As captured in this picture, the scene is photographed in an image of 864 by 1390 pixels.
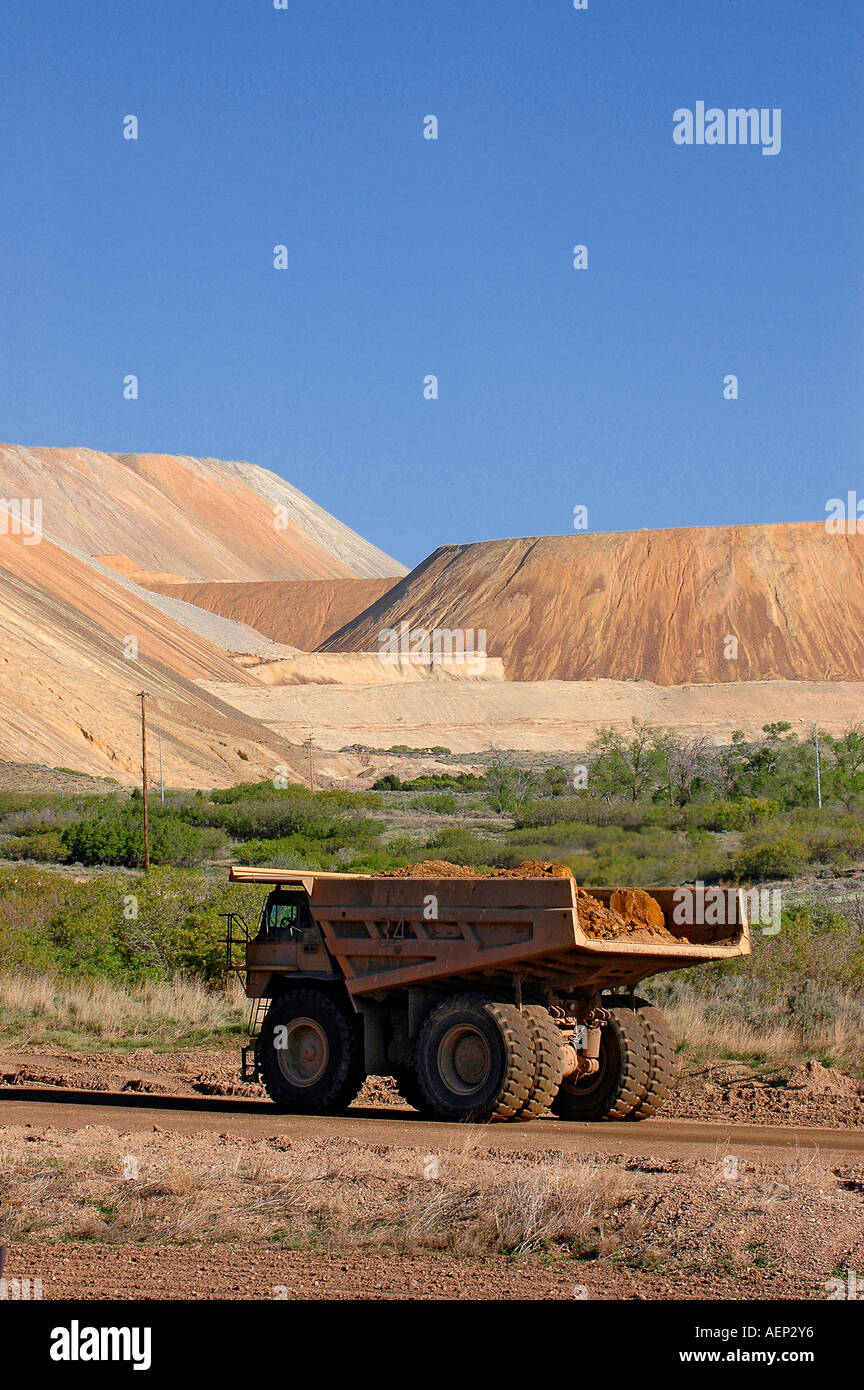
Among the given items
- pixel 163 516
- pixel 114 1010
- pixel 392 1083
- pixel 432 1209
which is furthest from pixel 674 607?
pixel 432 1209

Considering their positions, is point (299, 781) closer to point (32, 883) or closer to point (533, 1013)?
point (32, 883)

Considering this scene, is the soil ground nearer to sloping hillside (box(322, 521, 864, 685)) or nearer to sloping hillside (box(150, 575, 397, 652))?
sloping hillside (box(322, 521, 864, 685))

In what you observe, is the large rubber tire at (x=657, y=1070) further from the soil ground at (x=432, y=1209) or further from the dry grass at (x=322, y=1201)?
the dry grass at (x=322, y=1201)

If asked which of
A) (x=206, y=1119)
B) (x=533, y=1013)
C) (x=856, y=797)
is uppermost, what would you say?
(x=856, y=797)

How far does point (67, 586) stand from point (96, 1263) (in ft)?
225

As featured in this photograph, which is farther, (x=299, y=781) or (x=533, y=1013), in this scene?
(x=299, y=781)

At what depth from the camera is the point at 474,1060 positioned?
11.6 m

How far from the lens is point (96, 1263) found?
730 centimetres

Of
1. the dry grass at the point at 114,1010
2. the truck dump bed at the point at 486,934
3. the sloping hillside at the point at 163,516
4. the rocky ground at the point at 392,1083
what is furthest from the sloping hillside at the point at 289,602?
the truck dump bed at the point at 486,934

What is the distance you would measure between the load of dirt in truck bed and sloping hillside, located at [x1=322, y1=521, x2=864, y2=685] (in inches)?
3816

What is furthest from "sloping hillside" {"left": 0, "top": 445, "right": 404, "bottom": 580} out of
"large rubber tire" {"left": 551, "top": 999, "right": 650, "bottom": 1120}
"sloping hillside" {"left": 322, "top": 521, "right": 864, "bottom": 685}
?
"large rubber tire" {"left": 551, "top": 999, "right": 650, "bottom": 1120}

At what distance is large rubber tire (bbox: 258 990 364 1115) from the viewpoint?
40.1ft

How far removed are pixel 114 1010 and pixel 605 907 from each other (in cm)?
797

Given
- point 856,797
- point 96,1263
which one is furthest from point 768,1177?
point 856,797
